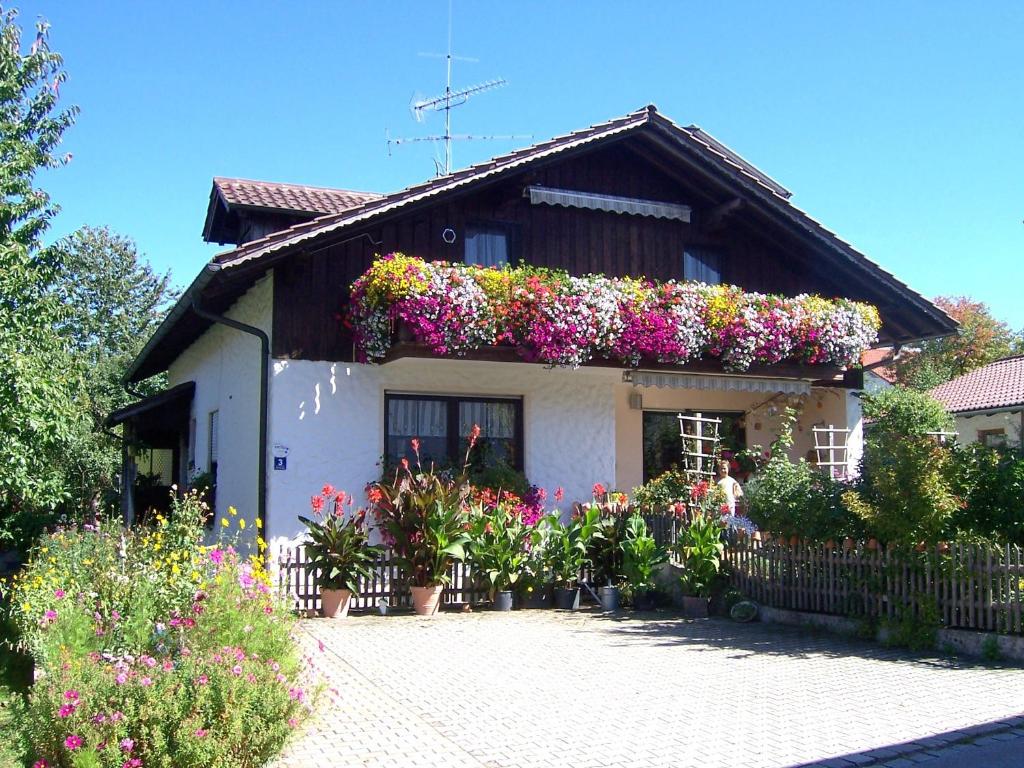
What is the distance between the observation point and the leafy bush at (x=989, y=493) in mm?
9469

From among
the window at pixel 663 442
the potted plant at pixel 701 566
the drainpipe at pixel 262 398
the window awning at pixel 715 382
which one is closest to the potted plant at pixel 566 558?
the potted plant at pixel 701 566

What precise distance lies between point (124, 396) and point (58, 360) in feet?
60.5

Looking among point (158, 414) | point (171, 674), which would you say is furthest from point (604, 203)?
point (171, 674)

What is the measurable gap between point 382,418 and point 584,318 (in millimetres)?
3184

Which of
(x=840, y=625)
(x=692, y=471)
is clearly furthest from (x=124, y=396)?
(x=840, y=625)

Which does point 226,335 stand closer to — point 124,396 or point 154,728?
point 154,728

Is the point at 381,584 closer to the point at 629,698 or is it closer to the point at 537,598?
the point at 537,598

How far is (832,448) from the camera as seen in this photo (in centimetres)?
1705

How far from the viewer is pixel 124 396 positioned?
96.1 ft

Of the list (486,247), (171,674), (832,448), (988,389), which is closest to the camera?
(171,674)

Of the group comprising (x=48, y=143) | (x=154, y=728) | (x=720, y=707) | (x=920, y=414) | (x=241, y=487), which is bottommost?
(x=720, y=707)

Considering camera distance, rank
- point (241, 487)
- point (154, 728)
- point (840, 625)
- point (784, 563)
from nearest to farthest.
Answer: point (154, 728) < point (840, 625) < point (784, 563) < point (241, 487)

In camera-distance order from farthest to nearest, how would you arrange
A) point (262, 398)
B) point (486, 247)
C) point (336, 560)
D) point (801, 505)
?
1. point (486, 247)
2. point (262, 398)
3. point (336, 560)
4. point (801, 505)

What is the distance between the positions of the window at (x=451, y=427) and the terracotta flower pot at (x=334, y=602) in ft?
8.83
